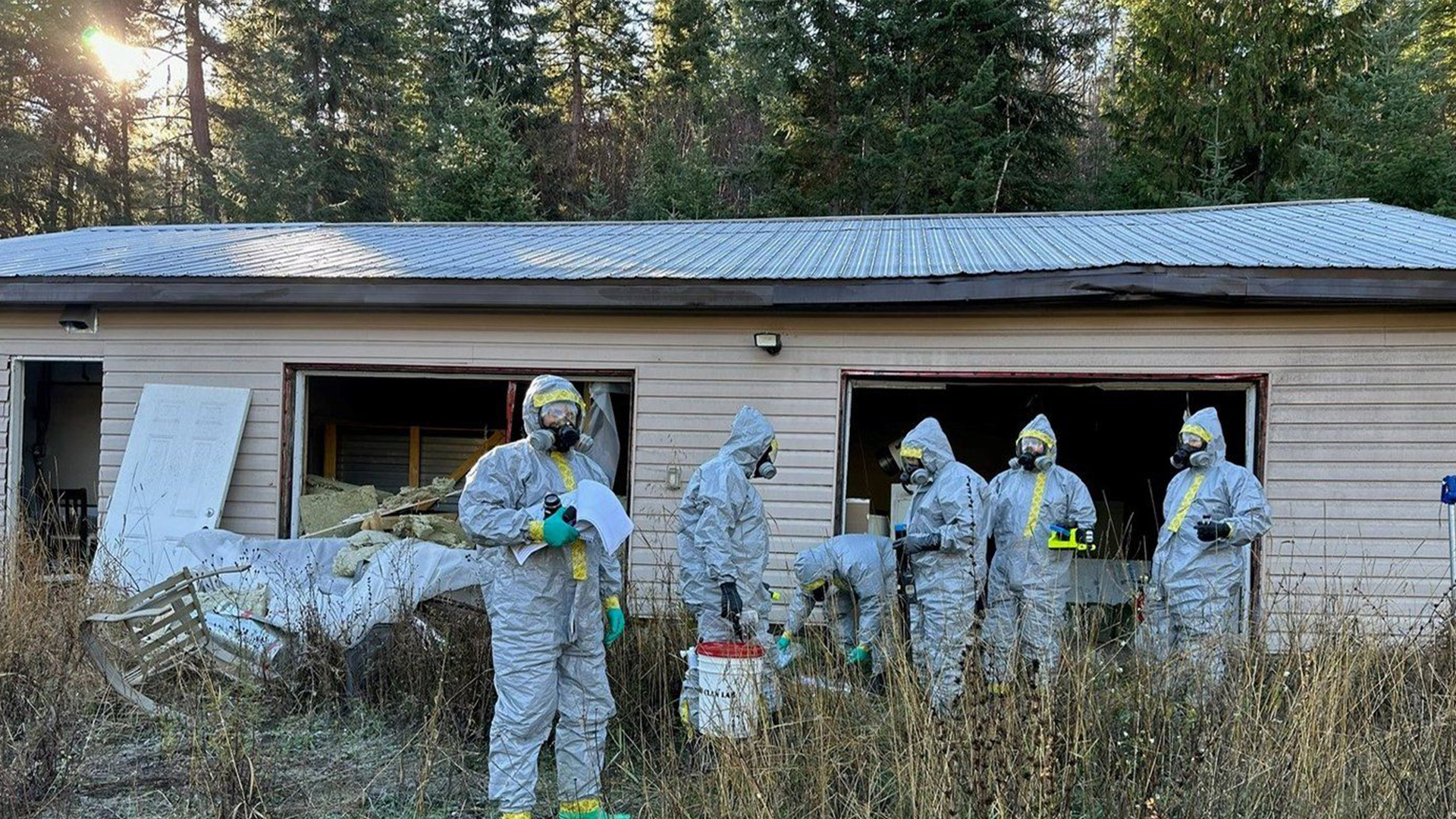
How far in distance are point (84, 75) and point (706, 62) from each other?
540 inches

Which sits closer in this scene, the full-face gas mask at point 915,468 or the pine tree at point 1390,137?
the full-face gas mask at point 915,468

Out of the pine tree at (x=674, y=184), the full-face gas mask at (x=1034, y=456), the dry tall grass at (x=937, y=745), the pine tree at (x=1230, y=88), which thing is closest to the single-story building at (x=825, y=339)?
the full-face gas mask at (x=1034, y=456)

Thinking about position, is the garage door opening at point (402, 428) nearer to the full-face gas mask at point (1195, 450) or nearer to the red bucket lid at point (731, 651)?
the red bucket lid at point (731, 651)

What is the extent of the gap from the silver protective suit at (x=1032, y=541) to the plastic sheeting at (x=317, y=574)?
3128mm

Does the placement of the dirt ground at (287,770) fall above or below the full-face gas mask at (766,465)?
below

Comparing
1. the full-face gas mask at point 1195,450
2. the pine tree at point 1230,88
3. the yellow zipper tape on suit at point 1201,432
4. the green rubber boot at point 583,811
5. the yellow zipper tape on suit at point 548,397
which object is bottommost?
the green rubber boot at point 583,811

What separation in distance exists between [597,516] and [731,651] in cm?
91

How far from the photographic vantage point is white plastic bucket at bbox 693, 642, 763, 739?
3.61 m

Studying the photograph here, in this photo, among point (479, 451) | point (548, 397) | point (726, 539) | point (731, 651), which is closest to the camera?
point (548, 397)

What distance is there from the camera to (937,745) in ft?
9.91

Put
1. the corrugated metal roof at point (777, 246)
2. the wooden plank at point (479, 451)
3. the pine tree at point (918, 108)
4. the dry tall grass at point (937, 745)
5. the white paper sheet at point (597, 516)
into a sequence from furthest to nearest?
the pine tree at point (918, 108) < the wooden plank at point (479, 451) < the corrugated metal roof at point (777, 246) < the white paper sheet at point (597, 516) < the dry tall grass at point (937, 745)

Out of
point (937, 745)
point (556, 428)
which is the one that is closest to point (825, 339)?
point (556, 428)

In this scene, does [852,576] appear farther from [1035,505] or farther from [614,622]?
[614,622]

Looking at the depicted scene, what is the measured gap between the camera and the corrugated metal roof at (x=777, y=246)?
6949 millimetres
